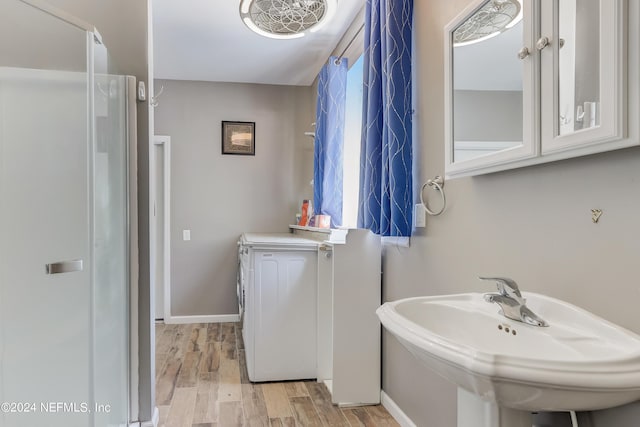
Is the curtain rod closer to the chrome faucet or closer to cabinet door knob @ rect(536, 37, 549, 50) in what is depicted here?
cabinet door knob @ rect(536, 37, 549, 50)

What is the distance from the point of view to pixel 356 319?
2375mm

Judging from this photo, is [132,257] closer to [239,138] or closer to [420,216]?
[420,216]

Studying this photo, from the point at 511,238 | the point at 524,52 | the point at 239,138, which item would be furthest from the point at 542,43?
the point at 239,138

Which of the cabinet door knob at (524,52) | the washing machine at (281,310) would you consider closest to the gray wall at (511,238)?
the cabinet door knob at (524,52)

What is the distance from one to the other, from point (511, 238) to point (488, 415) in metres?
0.59

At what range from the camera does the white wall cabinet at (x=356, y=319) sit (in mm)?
2363

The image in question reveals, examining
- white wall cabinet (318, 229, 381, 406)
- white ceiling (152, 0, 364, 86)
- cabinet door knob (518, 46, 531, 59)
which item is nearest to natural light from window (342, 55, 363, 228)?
white ceiling (152, 0, 364, 86)

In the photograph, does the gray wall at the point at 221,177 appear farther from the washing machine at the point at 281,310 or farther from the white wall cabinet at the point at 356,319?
the white wall cabinet at the point at 356,319

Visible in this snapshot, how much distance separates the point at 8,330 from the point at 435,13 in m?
2.15

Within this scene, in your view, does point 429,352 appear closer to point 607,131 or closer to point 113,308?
point 607,131

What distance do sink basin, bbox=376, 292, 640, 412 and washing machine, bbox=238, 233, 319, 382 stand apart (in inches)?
62.8

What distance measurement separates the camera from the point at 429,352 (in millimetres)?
869

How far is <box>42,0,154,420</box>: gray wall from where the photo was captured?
2.04 metres

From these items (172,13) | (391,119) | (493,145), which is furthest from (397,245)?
(172,13)
